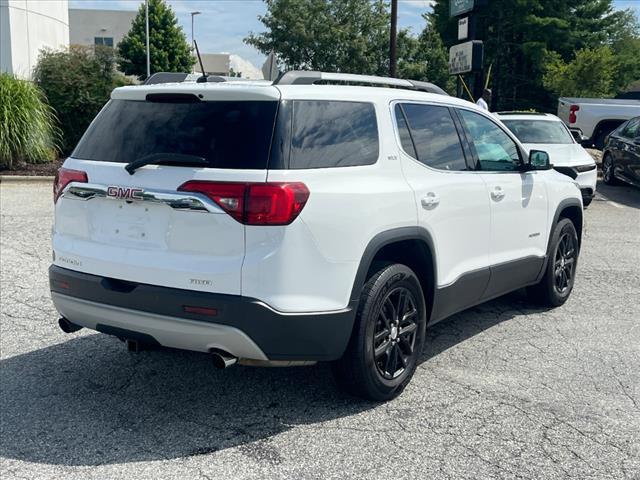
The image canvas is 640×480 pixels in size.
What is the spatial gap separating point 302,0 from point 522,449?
46145mm

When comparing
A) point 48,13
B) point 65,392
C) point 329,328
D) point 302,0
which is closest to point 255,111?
point 329,328

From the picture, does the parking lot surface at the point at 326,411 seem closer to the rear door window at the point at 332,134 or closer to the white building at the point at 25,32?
the rear door window at the point at 332,134

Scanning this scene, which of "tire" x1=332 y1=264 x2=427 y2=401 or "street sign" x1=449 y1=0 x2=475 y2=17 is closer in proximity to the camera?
"tire" x1=332 y1=264 x2=427 y2=401

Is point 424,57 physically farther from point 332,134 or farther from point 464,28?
point 332,134

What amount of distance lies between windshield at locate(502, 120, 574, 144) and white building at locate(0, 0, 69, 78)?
14.8 m

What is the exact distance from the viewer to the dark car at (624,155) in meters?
13.5

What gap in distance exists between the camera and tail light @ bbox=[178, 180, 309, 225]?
342cm

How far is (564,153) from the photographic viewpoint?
1170 cm

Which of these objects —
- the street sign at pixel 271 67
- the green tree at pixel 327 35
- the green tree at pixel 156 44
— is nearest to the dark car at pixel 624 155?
the street sign at pixel 271 67

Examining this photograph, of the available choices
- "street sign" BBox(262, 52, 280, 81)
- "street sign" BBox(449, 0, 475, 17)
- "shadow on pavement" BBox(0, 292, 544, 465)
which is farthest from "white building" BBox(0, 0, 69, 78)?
"shadow on pavement" BBox(0, 292, 544, 465)

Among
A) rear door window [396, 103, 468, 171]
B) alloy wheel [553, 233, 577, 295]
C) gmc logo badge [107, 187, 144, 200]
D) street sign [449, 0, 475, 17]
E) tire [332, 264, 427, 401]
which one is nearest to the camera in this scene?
gmc logo badge [107, 187, 144, 200]

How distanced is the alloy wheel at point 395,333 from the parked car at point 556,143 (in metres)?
7.51

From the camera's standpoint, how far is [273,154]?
3.50 meters

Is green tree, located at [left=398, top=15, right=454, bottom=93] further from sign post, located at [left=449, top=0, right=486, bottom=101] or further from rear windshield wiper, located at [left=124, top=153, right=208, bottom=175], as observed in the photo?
rear windshield wiper, located at [left=124, top=153, right=208, bottom=175]
